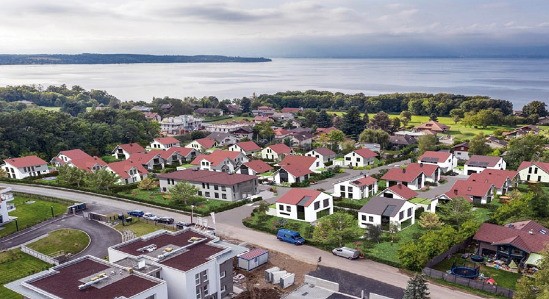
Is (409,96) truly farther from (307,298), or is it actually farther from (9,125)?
(307,298)

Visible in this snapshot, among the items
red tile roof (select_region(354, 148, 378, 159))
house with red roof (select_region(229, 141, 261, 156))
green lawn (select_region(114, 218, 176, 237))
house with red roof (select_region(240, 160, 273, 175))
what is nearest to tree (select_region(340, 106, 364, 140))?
house with red roof (select_region(229, 141, 261, 156))

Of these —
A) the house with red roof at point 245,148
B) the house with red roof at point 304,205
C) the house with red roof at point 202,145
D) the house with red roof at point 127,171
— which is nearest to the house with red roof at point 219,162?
the house with red roof at point 127,171

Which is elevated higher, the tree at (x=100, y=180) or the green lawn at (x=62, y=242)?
the tree at (x=100, y=180)

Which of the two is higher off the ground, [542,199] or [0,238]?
[542,199]

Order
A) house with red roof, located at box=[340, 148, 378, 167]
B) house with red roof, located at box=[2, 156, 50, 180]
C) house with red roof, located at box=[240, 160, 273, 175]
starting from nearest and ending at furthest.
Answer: house with red roof, located at box=[240, 160, 273, 175], house with red roof, located at box=[2, 156, 50, 180], house with red roof, located at box=[340, 148, 378, 167]

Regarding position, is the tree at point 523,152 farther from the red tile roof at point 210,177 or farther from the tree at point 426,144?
the red tile roof at point 210,177

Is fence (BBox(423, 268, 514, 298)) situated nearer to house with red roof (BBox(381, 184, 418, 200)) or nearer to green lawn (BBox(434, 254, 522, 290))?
green lawn (BBox(434, 254, 522, 290))

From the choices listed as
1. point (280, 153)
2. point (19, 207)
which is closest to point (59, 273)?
→ point (19, 207)
